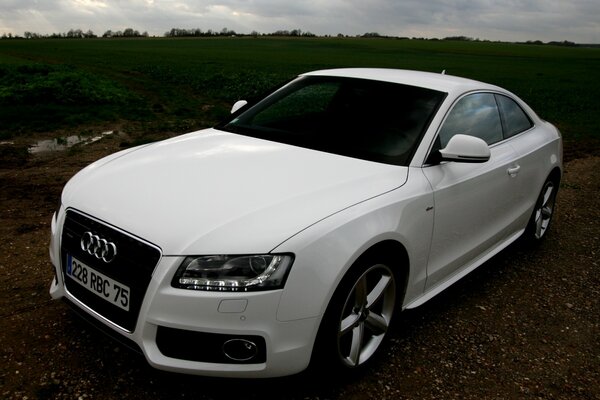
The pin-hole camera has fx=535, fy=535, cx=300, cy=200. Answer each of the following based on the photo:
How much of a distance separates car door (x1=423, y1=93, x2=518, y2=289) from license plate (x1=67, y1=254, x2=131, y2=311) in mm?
1711

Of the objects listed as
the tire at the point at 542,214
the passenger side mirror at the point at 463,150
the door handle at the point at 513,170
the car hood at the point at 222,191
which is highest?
the passenger side mirror at the point at 463,150

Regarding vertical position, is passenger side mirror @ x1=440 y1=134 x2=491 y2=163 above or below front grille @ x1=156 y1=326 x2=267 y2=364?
above

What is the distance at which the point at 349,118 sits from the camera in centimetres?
352

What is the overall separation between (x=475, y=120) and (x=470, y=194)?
0.65m

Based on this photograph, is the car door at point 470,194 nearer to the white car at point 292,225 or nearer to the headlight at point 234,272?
the white car at point 292,225

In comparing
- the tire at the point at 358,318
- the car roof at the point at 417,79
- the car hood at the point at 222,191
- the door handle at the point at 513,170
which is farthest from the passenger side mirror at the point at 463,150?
the door handle at the point at 513,170

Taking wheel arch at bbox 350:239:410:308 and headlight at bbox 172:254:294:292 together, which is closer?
headlight at bbox 172:254:294:292

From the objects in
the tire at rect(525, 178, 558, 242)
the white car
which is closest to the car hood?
the white car

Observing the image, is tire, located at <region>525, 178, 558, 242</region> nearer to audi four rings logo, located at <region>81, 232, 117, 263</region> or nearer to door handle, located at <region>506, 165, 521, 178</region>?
door handle, located at <region>506, 165, 521, 178</region>

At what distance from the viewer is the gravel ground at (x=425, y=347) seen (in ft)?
8.87

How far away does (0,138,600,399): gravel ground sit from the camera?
8.87ft

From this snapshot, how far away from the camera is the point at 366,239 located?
249 centimetres

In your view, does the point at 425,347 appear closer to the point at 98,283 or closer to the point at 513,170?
the point at 513,170

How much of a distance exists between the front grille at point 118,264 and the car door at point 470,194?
5.34 ft
